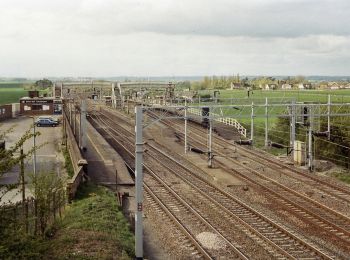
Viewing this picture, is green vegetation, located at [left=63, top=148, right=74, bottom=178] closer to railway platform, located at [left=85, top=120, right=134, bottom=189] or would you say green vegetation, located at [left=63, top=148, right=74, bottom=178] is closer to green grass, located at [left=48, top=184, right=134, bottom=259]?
railway platform, located at [left=85, top=120, right=134, bottom=189]

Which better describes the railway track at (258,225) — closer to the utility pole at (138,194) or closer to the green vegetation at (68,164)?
the utility pole at (138,194)

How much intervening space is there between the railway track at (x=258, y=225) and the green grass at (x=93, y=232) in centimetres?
439

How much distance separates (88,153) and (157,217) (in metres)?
18.9

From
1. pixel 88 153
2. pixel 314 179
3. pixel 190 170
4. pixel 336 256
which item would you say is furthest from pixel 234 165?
pixel 336 256

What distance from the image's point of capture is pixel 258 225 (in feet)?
64.6

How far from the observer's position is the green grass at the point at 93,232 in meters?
14.9

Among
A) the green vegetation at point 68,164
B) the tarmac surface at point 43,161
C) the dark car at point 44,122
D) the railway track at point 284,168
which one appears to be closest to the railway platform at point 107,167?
the green vegetation at point 68,164

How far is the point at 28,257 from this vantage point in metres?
10.5

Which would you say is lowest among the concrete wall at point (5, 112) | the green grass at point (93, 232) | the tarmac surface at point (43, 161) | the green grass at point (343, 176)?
the green grass at point (343, 176)

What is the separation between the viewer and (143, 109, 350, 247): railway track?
1929cm

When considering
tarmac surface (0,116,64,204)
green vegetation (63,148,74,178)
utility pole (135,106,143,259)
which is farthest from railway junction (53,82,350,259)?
tarmac surface (0,116,64,204)

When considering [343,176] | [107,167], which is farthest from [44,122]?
[343,176]

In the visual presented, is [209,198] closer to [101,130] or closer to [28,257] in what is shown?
[28,257]

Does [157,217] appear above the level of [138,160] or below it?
below
